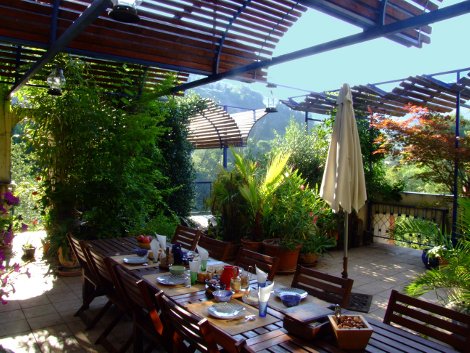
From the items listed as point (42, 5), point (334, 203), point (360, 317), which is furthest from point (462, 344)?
point (42, 5)

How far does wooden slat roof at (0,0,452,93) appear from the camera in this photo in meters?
3.32

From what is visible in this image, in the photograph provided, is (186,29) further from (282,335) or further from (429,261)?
(429,261)

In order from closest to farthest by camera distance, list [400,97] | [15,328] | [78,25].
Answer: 1. [78,25]
2. [15,328]
3. [400,97]

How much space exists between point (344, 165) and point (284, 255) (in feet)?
6.69

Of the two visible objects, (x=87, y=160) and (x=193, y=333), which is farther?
(x=87, y=160)

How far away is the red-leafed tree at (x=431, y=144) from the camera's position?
19.6ft

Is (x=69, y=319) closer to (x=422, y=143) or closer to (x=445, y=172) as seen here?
(x=422, y=143)

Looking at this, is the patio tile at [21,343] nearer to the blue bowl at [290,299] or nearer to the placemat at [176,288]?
the placemat at [176,288]

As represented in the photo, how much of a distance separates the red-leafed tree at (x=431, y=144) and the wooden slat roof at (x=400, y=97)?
0.44 meters

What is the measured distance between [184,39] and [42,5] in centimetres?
159

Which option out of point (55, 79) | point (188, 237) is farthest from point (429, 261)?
point (55, 79)

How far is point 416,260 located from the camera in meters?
6.67

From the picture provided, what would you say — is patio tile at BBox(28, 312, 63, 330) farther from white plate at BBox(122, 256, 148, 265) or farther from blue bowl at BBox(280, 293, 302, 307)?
blue bowl at BBox(280, 293, 302, 307)

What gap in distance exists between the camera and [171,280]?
2867 millimetres
